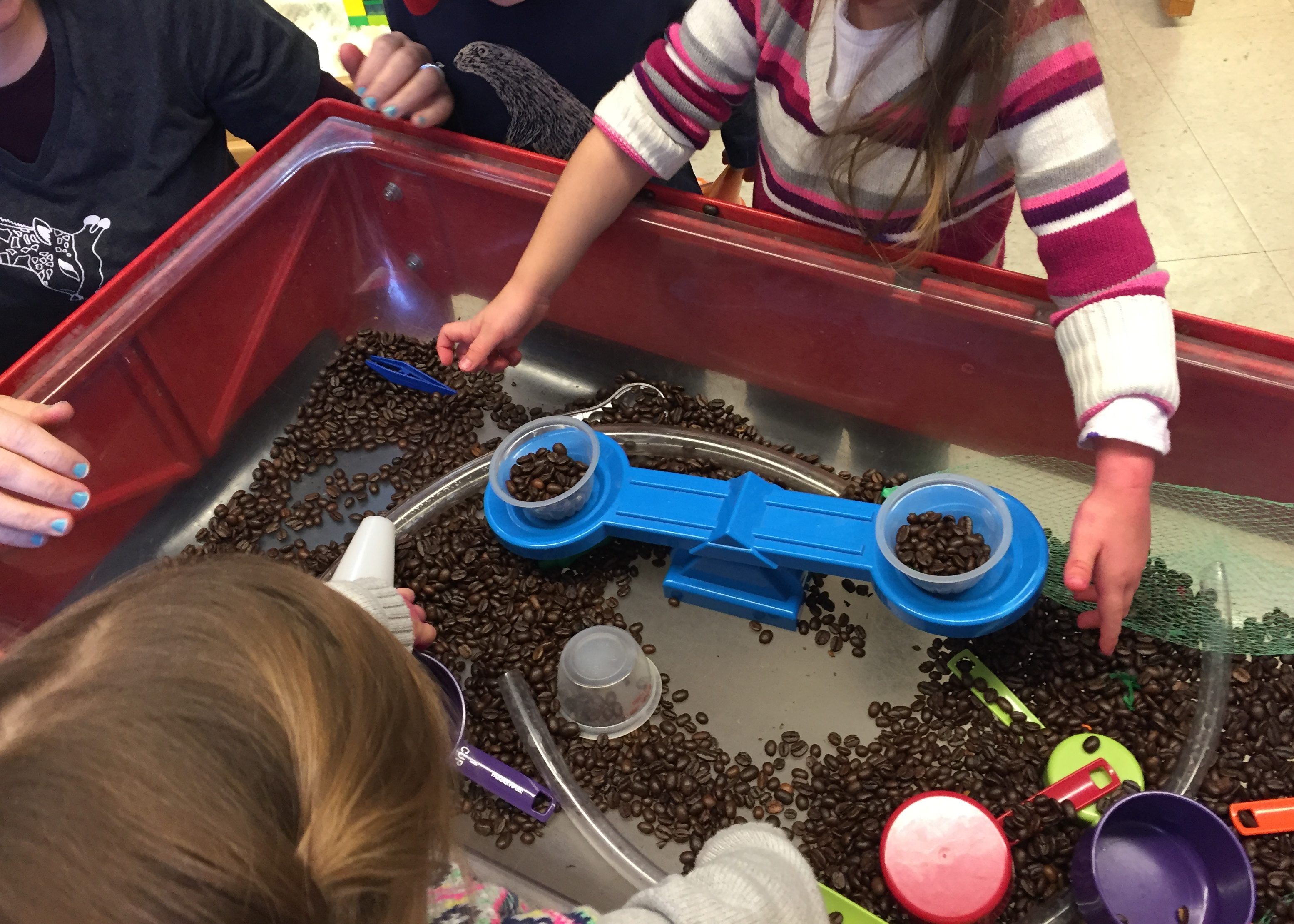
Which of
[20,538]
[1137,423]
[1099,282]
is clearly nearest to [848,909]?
[1137,423]

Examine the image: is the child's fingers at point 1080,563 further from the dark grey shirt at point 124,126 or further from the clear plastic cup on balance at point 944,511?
the dark grey shirt at point 124,126

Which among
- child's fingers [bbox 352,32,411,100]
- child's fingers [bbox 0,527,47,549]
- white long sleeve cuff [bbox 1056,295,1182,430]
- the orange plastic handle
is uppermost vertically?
child's fingers [bbox 352,32,411,100]

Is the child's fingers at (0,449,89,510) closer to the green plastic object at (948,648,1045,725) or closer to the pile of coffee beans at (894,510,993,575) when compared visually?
the pile of coffee beans at (894,510,993,575)

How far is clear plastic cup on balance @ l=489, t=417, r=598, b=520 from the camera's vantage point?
3.90ft

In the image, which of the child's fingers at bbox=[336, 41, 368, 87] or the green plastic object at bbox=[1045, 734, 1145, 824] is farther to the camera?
the child's fingers at bbox=[336, 41, 368, 87]

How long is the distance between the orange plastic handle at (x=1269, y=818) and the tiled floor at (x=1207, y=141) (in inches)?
48.2

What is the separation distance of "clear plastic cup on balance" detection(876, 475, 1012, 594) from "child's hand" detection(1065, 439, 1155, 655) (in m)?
0.11

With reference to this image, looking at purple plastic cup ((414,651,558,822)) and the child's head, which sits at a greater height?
the child's head

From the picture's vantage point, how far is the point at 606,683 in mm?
1143

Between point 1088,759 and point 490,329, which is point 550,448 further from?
point 1088,759

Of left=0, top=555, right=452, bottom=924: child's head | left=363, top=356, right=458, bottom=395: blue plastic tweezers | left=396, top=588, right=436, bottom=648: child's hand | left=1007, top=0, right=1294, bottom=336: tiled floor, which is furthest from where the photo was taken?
left=1007, top=0, right=1294, bottom=336: tiled floor

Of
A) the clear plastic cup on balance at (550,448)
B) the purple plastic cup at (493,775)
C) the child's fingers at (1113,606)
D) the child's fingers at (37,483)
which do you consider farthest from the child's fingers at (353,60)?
the child's fingers at (1113,606)

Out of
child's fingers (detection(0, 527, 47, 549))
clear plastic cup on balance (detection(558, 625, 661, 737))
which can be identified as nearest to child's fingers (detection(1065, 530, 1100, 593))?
clear plastic cup on balance (detection(558, 625, 661, 737))

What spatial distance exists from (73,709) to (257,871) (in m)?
0.15
